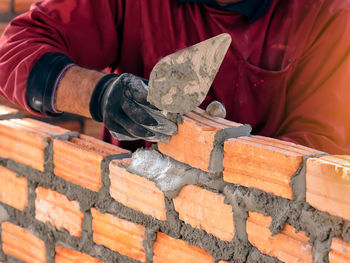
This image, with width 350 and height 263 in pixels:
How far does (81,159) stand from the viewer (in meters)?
1.52

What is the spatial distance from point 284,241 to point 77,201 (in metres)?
0.75

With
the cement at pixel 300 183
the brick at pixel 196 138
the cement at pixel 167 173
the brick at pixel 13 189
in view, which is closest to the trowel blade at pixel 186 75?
the brick at pixel 196 138

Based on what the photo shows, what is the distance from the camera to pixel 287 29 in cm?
177

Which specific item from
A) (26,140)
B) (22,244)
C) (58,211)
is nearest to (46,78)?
(26,140)

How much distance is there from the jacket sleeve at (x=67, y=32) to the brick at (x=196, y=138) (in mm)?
669

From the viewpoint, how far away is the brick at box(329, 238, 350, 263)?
0.96m

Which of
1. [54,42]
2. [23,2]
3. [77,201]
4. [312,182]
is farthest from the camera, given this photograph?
[23,2]

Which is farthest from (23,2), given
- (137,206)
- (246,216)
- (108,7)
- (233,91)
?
(246,216)

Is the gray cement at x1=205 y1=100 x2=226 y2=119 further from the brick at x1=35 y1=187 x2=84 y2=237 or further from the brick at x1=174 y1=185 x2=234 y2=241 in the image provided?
the brick at x1=35 y1=187 x2=84 y2=237

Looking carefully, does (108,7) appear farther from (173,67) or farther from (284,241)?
(284,241)

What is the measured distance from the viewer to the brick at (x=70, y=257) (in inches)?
62.6

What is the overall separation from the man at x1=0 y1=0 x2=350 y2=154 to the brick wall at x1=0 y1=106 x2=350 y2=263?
24 cm

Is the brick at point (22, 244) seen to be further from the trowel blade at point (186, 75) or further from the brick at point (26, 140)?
the trowel blade at point (186, 75)

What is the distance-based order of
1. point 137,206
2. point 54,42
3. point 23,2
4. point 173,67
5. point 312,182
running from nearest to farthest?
point 312,182
point 173,67
point 137,206
point 54,42
point 23,2
